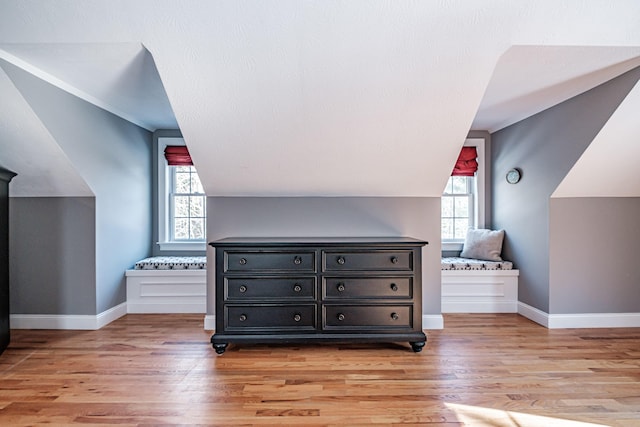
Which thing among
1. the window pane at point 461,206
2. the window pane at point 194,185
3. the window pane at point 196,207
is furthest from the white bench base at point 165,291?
the window pane at point 461,206

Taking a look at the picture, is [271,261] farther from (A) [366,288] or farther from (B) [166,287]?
(B) [166,287]

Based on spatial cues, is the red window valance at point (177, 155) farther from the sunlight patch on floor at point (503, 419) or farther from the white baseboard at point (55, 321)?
the sunlight patch on floor at point (503, 419)

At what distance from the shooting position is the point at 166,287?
3943 millimetres

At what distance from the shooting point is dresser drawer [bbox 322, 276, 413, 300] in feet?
9.45

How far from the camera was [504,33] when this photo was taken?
7.04 ft

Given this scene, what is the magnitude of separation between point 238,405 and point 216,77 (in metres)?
2.03

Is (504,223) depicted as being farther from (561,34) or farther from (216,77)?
(216,77)

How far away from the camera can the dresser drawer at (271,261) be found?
286 cm

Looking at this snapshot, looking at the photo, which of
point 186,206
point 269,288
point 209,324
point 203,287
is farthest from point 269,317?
point 186,206

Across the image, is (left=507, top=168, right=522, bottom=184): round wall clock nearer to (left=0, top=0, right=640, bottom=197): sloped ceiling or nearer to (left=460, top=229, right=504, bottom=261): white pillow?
(left=460, top=229, right=504, bottom=261): white pillow

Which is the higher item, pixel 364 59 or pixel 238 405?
pixel 364 59

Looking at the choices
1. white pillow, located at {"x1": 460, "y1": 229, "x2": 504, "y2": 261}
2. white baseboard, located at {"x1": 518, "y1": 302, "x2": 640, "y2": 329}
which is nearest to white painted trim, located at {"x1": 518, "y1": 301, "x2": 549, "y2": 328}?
white baseboard, located at {"x1": 518, "y1": 302, "x2": 640, "y2": 329}

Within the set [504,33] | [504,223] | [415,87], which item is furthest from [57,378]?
[504,223]

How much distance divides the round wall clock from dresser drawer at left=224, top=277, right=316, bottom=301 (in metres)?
2.58
